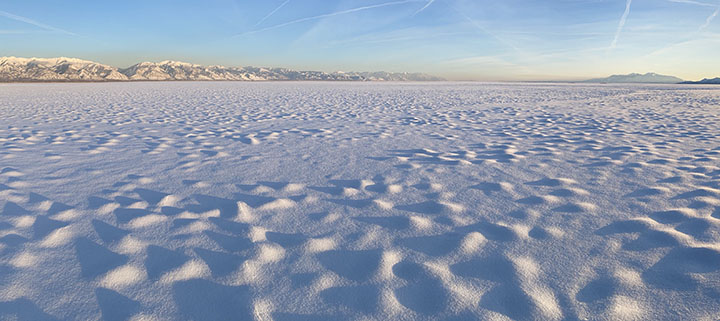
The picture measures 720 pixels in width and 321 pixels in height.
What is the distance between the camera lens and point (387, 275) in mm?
2178

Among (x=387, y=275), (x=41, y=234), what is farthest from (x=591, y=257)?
(x=41, y=234)

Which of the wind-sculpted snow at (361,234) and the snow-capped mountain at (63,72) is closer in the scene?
the wind-sculpted snow at (361,234)

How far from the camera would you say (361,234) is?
9.03ft

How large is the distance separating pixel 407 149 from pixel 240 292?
4312 millimetres

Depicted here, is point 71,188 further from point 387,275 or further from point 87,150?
point 387,275

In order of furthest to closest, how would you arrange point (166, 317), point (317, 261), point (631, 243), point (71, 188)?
1. point (71, 188)
2. point (631, 243)
3. point (317, 261)
4. point (166, 317)

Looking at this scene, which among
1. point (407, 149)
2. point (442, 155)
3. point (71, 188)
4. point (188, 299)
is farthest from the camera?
point (407, 149)

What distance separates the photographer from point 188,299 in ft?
6.46

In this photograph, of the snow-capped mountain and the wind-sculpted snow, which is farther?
the snow-capped mountain

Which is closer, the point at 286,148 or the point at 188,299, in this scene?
the point at 188,299

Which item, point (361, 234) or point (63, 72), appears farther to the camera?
point (63, 72)

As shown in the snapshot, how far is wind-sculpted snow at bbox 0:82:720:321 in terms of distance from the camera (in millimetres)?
1932

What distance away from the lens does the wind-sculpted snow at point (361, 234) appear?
1.93 m

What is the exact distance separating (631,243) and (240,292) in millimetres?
2838
